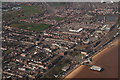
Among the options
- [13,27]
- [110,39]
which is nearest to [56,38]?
[110,39]

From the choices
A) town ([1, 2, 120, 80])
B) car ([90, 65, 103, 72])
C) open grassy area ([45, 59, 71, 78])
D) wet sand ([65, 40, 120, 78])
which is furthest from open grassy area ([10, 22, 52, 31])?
car ([90, 65, 103, 72])

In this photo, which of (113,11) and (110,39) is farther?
(113,11)

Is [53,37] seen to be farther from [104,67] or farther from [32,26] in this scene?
[104,67]

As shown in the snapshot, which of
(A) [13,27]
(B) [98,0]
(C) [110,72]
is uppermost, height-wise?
(B) [98,0]

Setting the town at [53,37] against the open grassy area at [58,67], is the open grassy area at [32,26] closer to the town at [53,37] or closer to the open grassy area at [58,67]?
the town at [53,37]

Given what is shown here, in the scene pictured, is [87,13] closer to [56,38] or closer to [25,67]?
[56,38]

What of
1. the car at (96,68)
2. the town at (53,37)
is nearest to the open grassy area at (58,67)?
the town at (53,37)

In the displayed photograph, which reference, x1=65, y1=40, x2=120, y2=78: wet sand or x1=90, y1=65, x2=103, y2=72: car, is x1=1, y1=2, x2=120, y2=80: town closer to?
x1=65, y1=40, x2=120, y2=78: wet sand

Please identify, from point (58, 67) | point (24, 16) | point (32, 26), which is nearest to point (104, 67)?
point (58, 67)
